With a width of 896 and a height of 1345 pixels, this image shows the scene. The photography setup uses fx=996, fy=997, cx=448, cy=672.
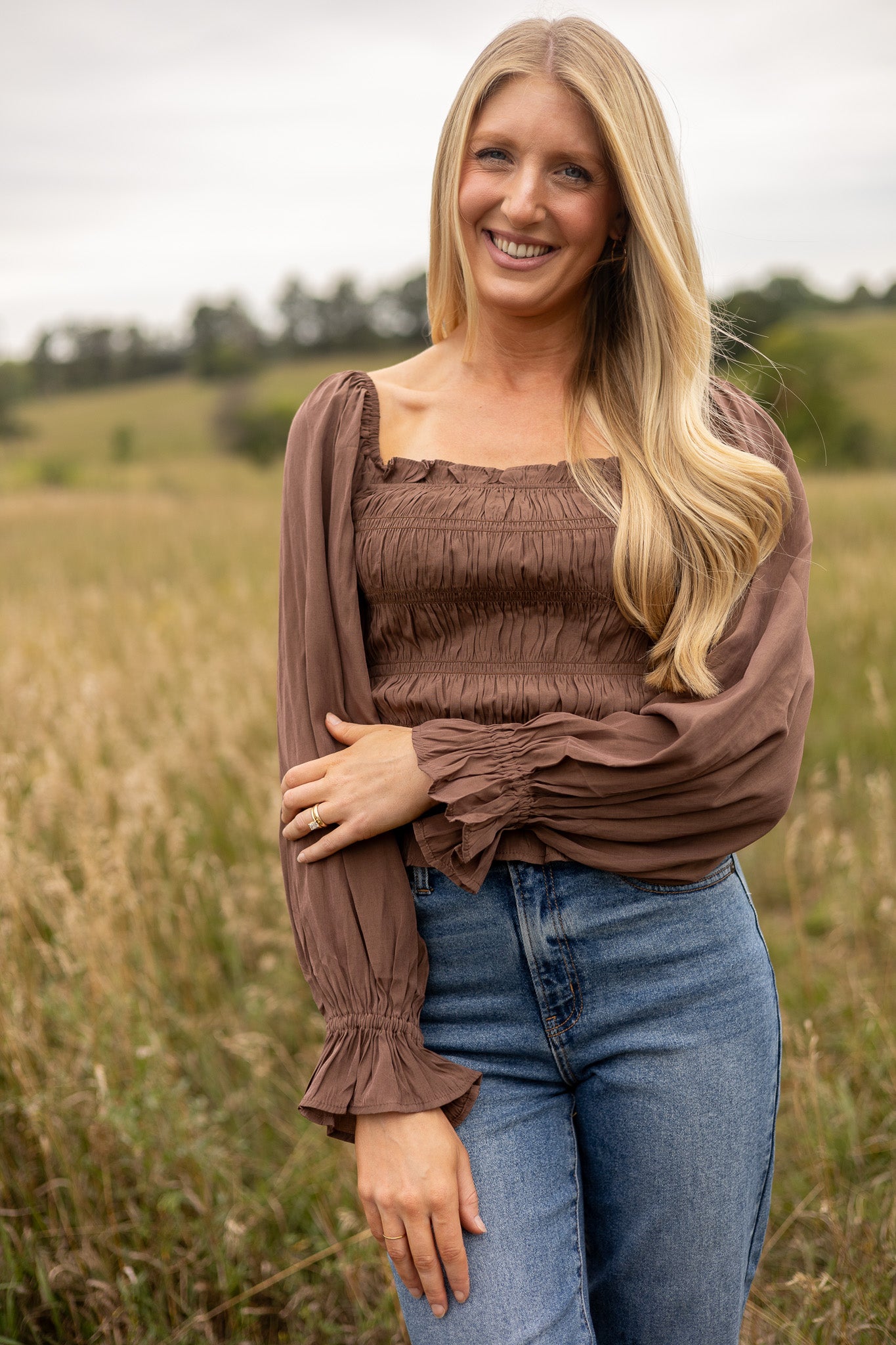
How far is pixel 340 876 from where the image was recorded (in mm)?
1456

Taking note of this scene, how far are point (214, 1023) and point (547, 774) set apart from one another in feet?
6.45

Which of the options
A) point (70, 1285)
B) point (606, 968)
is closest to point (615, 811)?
point (606, 968)

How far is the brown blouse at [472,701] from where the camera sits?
55.6 inches

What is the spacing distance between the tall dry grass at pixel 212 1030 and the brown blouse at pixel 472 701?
897 mm

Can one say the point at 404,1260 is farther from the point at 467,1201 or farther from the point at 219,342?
the point at 219,342

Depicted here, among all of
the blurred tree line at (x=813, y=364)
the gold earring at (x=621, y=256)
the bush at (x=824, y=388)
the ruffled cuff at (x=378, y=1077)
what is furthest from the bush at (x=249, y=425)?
the ruffled cuff at (x=378, y=1077)

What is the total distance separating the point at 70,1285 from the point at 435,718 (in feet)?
4.91

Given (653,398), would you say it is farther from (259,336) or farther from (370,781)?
(259,336)

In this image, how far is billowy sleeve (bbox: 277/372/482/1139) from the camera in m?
1.39

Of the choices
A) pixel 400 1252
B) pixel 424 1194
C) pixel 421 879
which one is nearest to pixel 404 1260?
pixel 400 1252

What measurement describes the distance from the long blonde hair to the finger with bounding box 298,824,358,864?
0.52 m

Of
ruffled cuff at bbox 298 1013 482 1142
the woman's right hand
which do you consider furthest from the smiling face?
the woman's right hand

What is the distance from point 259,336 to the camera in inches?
1948

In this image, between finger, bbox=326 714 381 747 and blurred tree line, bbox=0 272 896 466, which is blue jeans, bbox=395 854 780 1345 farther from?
blurred tree line, bbox=0 272 896 466
